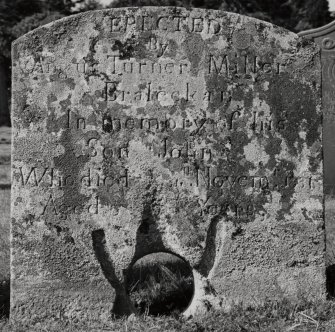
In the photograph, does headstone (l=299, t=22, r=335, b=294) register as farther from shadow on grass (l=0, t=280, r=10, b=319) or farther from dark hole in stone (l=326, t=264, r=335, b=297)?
shadow on grass (l=0, t=280, r=10, b=319)

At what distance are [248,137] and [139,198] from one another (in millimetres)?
848

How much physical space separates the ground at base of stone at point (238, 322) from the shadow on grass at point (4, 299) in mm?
165

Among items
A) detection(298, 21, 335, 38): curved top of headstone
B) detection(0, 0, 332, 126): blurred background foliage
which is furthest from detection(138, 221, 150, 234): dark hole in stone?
detection(0, 0, 332, 126): blurred background foliage

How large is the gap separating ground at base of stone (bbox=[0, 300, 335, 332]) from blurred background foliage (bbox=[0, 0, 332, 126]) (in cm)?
1762

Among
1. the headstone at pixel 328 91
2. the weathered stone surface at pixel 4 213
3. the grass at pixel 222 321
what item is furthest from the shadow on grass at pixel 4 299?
the headstone at pixel 328 91

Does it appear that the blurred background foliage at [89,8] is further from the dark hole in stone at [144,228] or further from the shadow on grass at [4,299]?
the dark hole in stone at [144,228]

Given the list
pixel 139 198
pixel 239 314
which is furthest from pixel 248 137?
pixel 239 314

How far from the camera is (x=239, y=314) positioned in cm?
395

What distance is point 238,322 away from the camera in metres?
3.80

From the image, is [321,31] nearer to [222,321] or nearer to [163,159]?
[163,159]

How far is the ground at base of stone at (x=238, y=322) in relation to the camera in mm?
3748

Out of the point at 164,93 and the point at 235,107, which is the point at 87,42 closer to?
the point at 164,93

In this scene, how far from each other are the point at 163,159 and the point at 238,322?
116 centimetres

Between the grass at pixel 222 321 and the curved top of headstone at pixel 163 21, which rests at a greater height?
the curved top of headstone at pixel 163 21
